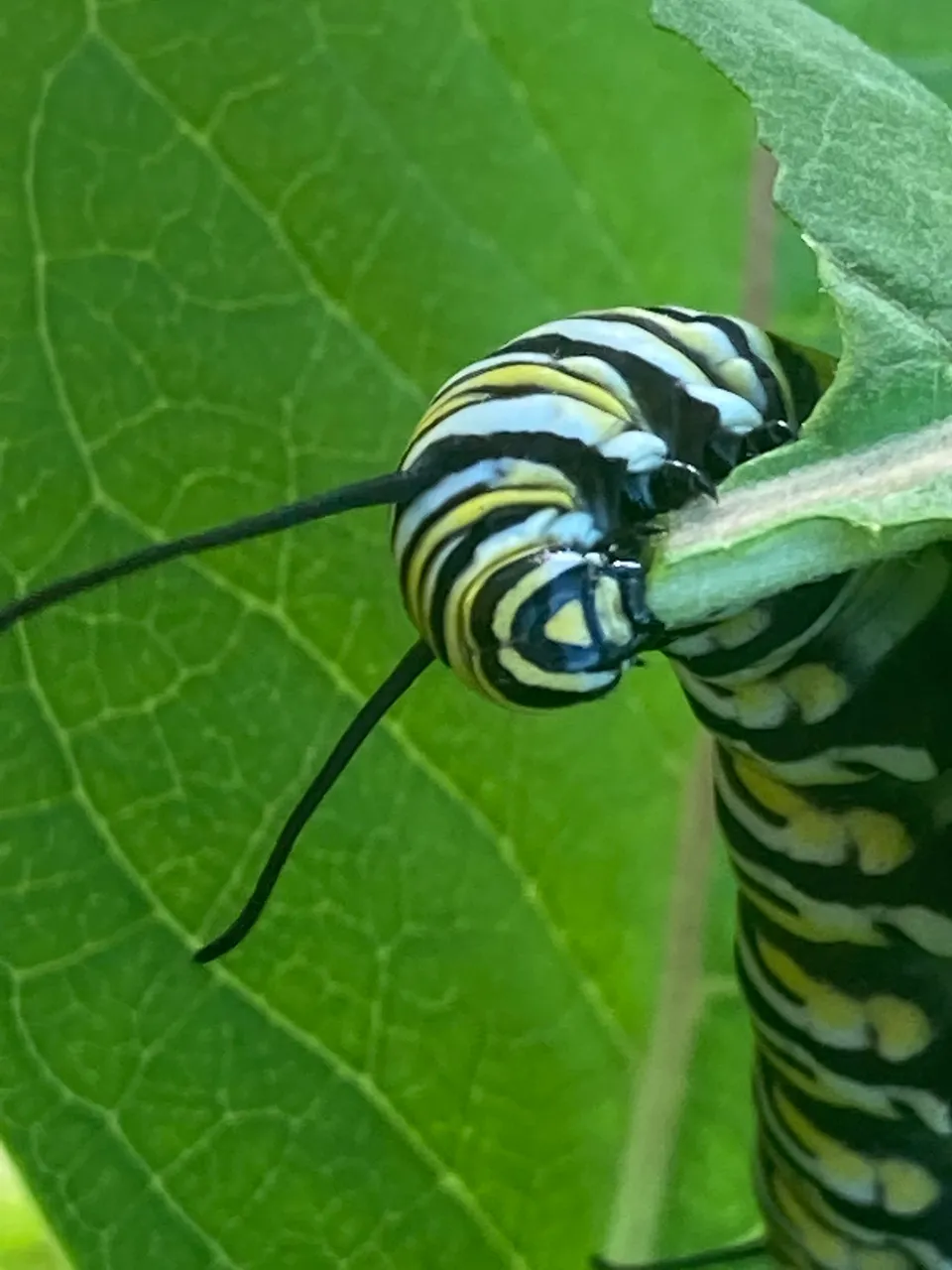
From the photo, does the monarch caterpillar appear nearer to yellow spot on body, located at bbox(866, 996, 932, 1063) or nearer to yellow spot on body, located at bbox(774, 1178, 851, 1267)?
yellow spot on body, located at bbox(866, 996, 932, 1063)

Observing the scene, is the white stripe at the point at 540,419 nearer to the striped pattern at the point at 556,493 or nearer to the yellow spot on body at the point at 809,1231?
the striped pattern at the point at 556,493

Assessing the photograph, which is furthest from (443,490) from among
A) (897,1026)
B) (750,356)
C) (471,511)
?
(897,1026)

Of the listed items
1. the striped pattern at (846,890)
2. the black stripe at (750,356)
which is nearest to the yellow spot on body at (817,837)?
the striped pattern at (846,890)

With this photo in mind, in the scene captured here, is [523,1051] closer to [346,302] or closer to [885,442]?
[346,302]

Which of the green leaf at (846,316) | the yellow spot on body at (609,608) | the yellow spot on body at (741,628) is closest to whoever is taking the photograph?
the green leaf at (846,316)

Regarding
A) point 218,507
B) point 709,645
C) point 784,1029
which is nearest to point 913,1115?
point 784,1029

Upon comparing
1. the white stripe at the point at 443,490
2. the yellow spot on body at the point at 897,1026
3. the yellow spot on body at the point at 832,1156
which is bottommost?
the yellow spot on body at the point at 832,1156
